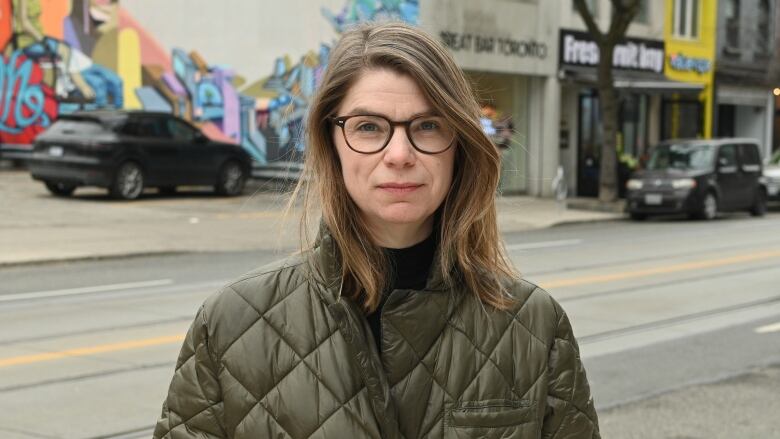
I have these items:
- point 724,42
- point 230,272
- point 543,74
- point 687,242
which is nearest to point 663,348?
point 230,272

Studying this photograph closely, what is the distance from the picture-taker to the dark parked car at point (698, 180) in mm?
23797

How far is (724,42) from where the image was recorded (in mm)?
37656

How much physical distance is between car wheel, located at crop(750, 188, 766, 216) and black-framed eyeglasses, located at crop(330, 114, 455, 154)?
25129 millimetres

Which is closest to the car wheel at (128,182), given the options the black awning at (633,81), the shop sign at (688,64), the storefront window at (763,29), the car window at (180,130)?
the car window at (180,130)

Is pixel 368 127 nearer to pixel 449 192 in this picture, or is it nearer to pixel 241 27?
pixel 449 192

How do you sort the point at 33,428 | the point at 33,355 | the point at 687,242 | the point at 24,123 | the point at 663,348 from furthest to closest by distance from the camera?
the point at 24,123 → the point at 687,242 → the point at 663,348 → the point at 33,355 → the point at 33,428

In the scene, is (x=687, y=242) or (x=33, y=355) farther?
(x=687, y=242)

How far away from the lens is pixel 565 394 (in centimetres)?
219

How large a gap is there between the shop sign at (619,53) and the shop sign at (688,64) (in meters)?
0.75

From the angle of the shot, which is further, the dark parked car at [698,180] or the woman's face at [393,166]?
the dark parked car at [698,180]

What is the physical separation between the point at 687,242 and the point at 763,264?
10.5ft

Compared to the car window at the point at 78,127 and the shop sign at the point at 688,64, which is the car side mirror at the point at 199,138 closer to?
the car window at the point at 78,127

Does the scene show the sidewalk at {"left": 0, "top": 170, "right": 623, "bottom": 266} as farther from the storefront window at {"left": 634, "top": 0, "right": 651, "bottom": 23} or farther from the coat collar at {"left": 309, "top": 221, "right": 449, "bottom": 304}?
the storefront window at {"left": 634, "top": 0, "right": 651, "bottom": 23}

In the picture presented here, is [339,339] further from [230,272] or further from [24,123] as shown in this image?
[24,123]
